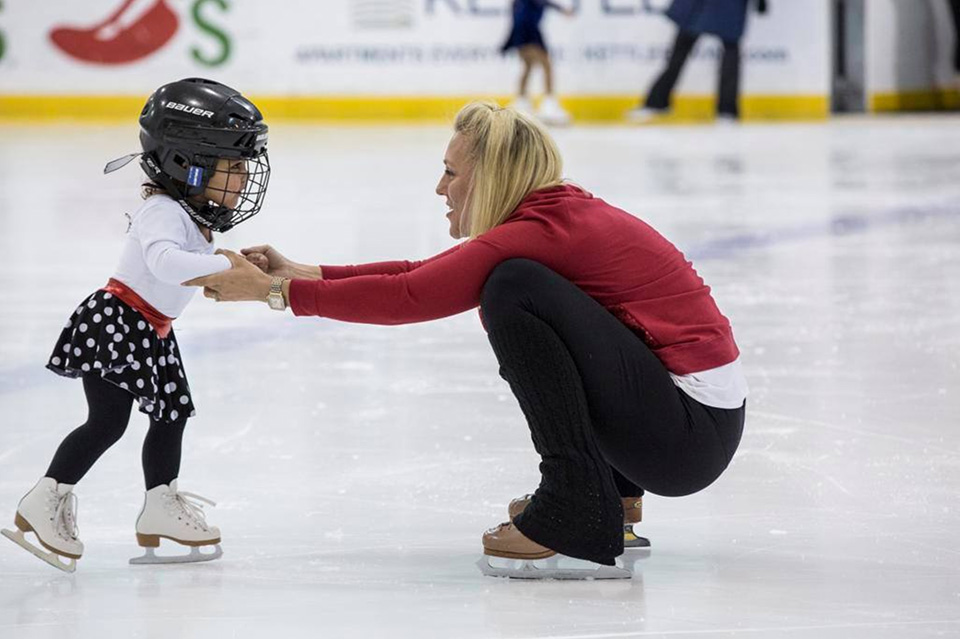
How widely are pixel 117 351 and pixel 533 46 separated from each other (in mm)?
10842

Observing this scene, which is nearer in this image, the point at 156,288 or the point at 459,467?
the point at 156,288

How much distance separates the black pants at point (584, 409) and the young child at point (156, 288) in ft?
1.34

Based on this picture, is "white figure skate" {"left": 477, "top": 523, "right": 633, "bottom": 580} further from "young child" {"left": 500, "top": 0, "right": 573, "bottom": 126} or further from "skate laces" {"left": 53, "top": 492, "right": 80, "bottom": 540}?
"young child" {"left": 500, "top": 0, "right": 573, "bottom": 126}

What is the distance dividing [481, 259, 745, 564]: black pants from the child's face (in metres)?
0.40

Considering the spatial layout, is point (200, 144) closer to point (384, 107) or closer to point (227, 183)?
point (227, 183)

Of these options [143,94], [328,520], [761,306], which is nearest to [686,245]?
[761,306]

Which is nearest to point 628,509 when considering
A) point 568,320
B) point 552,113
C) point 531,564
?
point 531,564

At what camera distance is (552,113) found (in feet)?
42.9

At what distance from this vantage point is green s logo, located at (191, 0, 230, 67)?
1373 centimetres

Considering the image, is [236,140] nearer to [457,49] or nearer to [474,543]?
[474,543]

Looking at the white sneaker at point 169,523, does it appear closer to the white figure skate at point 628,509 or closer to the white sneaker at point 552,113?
the white figure skate at point 628,509

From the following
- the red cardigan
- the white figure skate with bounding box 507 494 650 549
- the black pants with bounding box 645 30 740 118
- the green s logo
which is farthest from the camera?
the green s logo

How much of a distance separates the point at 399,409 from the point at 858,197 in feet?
14.9

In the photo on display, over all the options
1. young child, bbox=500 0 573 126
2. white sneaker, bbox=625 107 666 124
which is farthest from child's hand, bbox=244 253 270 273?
white sneaker, bbox=625 107 666 124
